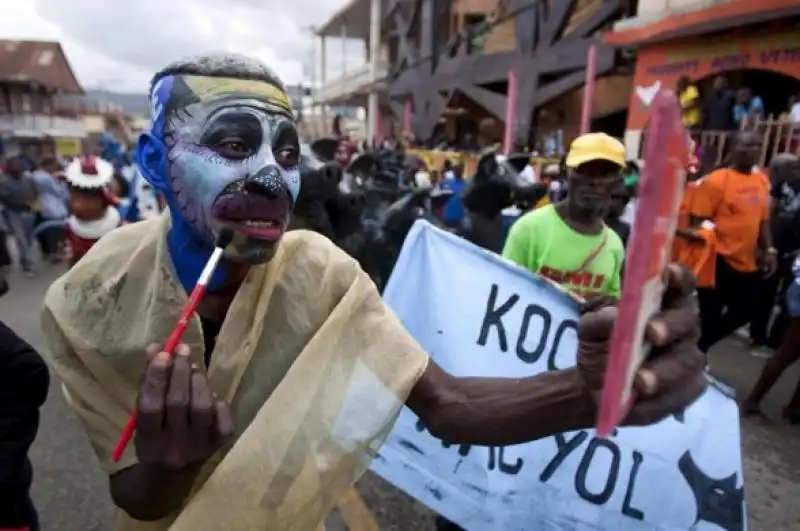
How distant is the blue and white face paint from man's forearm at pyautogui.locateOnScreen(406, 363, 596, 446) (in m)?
0.47

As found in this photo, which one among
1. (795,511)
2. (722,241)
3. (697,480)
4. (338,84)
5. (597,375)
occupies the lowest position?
(795,511)

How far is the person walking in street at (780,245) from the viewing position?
586cm

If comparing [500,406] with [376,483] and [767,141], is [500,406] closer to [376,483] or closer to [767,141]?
[376,483]

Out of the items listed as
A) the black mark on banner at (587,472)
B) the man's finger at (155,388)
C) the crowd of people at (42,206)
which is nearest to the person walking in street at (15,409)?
the man's finger at (155,388)

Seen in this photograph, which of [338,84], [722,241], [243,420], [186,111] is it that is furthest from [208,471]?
[338,84]

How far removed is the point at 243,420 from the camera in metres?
1.29

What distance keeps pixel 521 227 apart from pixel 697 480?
124cm

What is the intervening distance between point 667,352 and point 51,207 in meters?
10.3

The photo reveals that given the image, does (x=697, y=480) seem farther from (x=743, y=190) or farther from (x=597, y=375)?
(x=743, y=190)

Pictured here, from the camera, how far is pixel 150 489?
45.3 inches

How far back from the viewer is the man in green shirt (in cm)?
291

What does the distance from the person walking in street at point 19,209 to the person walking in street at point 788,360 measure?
852cm

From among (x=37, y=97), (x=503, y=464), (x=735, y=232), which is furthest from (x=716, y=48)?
(x=37, y=97)

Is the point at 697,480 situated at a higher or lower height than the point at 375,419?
lower
